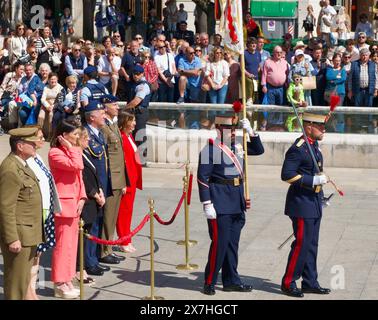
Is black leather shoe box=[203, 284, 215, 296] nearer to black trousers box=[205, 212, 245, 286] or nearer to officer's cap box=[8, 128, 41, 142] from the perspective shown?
black trousers box=[205, 212, 245, 286]

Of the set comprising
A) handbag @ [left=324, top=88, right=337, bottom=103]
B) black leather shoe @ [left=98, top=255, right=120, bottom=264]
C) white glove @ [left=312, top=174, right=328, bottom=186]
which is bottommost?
black leather shoe @ [left=98, top=255, right=120, bottom=264]

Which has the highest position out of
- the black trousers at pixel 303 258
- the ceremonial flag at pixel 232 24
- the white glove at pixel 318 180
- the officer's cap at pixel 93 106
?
the ceremonial flag at pixel 232 24

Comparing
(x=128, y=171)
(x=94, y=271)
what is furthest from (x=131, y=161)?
(x=94, y=271)

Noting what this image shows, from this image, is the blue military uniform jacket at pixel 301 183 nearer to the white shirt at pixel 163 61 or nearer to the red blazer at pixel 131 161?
the red blazer at pixel 131 161

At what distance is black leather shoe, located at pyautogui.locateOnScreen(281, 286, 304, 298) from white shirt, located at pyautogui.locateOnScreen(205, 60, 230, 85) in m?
10.2

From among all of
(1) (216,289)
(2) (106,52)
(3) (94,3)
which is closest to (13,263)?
(1) (216,289)

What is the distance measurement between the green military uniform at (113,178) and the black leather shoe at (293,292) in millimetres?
2220

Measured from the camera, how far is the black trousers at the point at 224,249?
11.1m

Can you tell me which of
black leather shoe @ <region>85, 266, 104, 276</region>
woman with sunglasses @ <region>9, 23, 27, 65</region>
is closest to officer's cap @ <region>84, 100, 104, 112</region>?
→ black leather shoe @ <region>85, 266, 104, 276</region>

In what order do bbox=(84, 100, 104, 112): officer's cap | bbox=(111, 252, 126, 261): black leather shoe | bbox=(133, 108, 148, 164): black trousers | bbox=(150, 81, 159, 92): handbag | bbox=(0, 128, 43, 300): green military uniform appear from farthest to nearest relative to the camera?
bbox=(150, 81, 159, 92): handbag
bbox=(133, 108, 148, 164): black trousers
bbox=(111, 252, 126, 261): black leather shoe
bbox=(84, 100, 104, 112): officer's cap
bbox=(0, 128, 43, 300): green military uniform

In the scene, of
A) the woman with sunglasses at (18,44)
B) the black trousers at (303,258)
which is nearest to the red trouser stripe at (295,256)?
the black trousers at (303,258)

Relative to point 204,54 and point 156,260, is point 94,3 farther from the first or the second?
point 156,260

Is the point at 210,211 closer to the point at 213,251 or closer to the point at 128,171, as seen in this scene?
the point at 213,251

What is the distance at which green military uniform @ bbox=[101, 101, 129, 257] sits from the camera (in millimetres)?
12414
